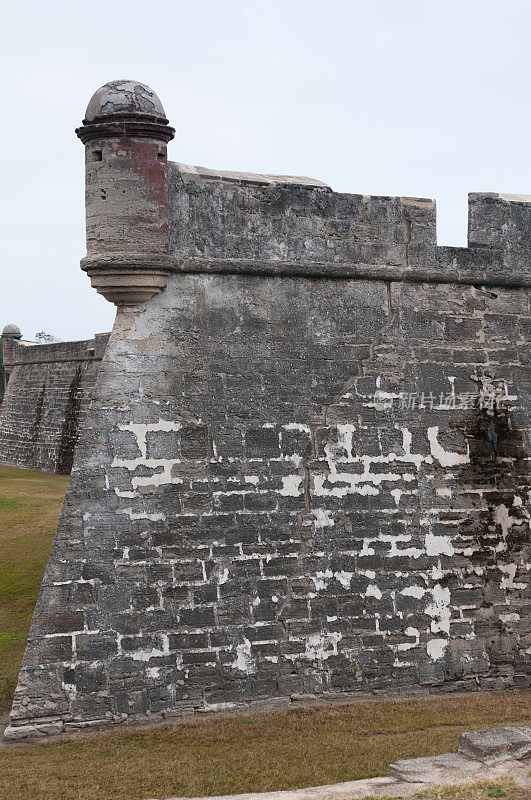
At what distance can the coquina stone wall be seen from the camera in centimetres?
684

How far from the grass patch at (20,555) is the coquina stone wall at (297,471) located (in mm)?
1605

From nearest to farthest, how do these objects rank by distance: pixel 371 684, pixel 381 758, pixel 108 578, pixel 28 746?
pixel 381 758 < pixel 28 746 < pixel 108 578 < pixel 371 684

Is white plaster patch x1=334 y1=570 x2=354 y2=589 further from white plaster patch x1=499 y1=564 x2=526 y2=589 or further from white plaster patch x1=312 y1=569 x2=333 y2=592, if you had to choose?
white plaster patch x1=499 y1=564 x2=526 y2=589

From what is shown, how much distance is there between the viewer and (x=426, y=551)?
25.1 feet

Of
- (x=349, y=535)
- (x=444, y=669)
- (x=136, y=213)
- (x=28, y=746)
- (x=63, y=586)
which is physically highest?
(x=136, y=213)

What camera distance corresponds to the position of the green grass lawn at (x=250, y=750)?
5648mm

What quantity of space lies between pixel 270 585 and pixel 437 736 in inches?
68.0

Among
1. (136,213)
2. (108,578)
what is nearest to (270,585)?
(108,578)

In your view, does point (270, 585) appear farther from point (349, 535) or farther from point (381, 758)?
point (381, 758)

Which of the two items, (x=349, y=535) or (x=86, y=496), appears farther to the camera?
(x=349, y=535)

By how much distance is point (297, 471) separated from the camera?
7.35 meters

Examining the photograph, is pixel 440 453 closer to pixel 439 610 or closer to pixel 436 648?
pixel 439 610

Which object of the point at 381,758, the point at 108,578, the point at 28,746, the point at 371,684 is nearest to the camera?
the point at 381,758

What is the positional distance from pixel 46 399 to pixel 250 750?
20.4 m
